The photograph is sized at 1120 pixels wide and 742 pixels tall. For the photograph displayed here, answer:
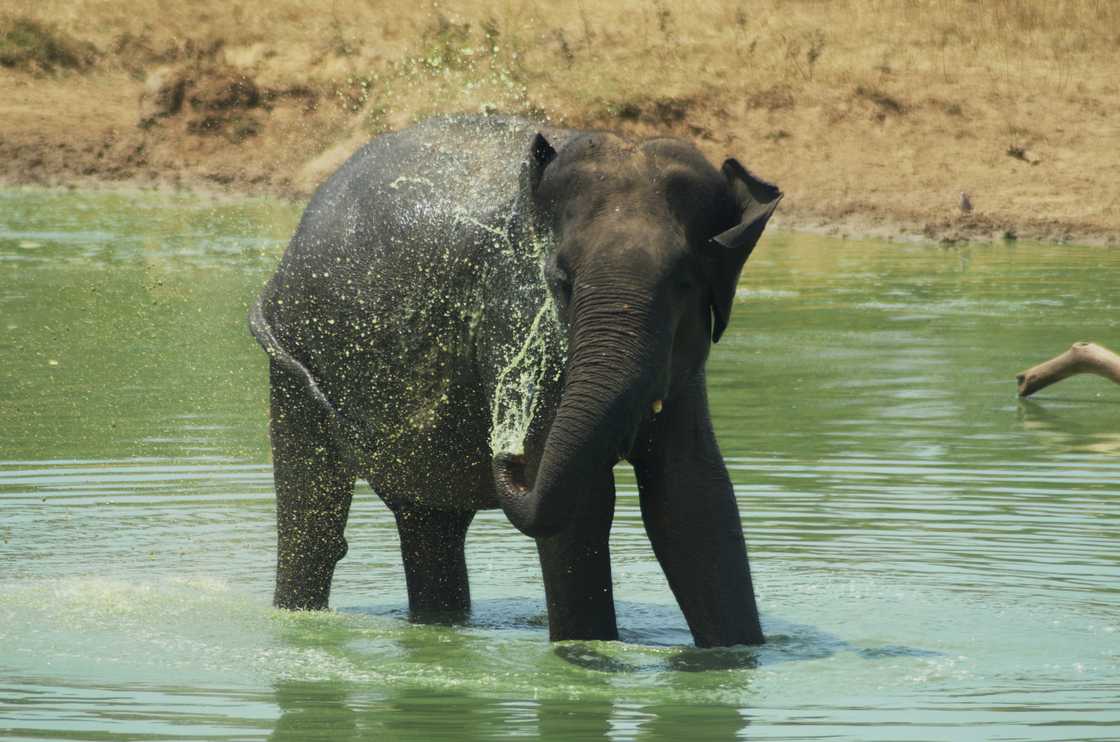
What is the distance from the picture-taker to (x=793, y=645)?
8875 millimetres

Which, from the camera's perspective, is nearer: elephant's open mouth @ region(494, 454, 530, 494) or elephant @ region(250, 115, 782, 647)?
elephant @ region(250, 115, 782, 647)

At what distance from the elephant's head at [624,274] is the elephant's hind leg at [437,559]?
6.42 ft

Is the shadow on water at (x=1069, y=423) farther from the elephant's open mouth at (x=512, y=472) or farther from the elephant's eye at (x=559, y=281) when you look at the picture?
the elephant's eye at (x=559, y=281)

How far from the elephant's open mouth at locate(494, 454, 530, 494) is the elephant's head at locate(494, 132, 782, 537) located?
0.49 ft

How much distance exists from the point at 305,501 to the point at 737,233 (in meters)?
2.97

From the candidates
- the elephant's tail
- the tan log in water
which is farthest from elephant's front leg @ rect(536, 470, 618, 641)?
the tan log in water

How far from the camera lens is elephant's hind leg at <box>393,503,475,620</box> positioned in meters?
9.88

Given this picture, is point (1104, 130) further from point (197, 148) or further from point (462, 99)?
point (197, 148)

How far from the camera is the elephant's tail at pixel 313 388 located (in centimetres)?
946

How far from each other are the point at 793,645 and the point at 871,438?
17.7ft

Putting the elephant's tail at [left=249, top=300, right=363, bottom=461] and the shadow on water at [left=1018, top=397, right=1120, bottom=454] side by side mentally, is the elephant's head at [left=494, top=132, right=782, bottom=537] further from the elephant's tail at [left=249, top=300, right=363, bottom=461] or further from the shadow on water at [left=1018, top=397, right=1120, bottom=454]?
the shadow on water at [left=1018, top=397, right=1120, bottom=454]

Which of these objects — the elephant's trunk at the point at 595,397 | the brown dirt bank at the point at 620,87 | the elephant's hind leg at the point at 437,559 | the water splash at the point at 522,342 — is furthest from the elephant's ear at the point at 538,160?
the brown dirt bank at the point at 620,87

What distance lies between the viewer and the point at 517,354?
818 centimetres

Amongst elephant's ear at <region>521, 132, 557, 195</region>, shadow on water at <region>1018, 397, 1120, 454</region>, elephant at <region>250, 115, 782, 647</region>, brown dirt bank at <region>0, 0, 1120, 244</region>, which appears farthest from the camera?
brown dirt bank at <region>0, 0, 1120, 244</region>
